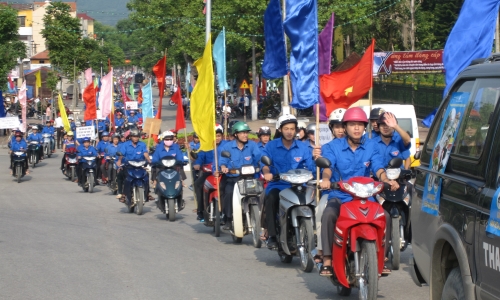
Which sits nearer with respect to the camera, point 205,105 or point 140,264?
point 140,264

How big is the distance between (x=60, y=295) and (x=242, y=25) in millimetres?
38418

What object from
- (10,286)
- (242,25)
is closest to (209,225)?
(10,286)

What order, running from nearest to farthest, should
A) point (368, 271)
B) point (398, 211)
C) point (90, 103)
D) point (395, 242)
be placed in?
point (368, 271) → point (395, 242) → point (398, 211) → point (90, 103)

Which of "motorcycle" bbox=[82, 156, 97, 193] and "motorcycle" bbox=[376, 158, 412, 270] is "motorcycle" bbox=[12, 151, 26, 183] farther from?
"motorcycle" bbox=[376, 158, 412, 270]

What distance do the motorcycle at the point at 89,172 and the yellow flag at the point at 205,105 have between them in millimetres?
9959

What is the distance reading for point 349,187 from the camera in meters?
7.40

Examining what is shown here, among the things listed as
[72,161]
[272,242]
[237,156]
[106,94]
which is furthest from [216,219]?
[106,94]

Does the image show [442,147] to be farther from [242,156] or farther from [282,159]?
[242,156]

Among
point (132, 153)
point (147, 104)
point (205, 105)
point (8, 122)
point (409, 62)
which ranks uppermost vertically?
point (409, 62)

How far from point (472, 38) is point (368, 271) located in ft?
19.3

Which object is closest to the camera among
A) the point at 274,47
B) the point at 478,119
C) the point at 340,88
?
the point at 478,119

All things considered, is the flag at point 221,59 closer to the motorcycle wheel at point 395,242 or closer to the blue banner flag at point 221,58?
the blue banner flag at point 221,58

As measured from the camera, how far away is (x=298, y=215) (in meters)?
9.45

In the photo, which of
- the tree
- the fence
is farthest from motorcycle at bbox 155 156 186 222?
the tree
